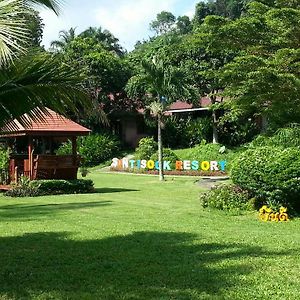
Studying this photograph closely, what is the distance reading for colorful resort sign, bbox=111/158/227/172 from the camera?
3331 centimetres

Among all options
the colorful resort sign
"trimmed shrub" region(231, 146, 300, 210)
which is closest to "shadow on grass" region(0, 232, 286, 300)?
"trimmed shrub" region(231, 146, 300, 210)

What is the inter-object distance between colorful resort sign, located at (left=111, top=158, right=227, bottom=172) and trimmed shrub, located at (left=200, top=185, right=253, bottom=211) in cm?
1770

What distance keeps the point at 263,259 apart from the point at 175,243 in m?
1.87

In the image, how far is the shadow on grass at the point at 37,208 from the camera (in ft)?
46.2

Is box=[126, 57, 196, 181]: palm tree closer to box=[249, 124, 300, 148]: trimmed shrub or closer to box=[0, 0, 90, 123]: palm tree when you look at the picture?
box=[249, 124, 300, 148]: trimmed shrub

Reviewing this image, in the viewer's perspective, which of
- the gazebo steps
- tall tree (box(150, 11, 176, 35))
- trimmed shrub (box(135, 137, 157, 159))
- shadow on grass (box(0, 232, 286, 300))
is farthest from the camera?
tall tree (box(150, 11, 176, 35))

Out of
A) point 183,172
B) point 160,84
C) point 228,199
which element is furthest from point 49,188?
point 183,172

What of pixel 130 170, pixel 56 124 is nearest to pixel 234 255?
pixel 56 124

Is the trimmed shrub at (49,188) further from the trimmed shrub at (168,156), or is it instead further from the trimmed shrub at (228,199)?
the trimmed shrub at (168,156)

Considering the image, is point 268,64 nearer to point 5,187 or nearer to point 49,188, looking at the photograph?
point 49,188

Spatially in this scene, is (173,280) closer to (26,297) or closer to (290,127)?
(26,297)

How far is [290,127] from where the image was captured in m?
15.2

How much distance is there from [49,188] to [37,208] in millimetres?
5487

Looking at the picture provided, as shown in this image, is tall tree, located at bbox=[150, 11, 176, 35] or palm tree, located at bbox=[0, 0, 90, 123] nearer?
palm tree, located at bbox=[0, 0, 90, 123]
